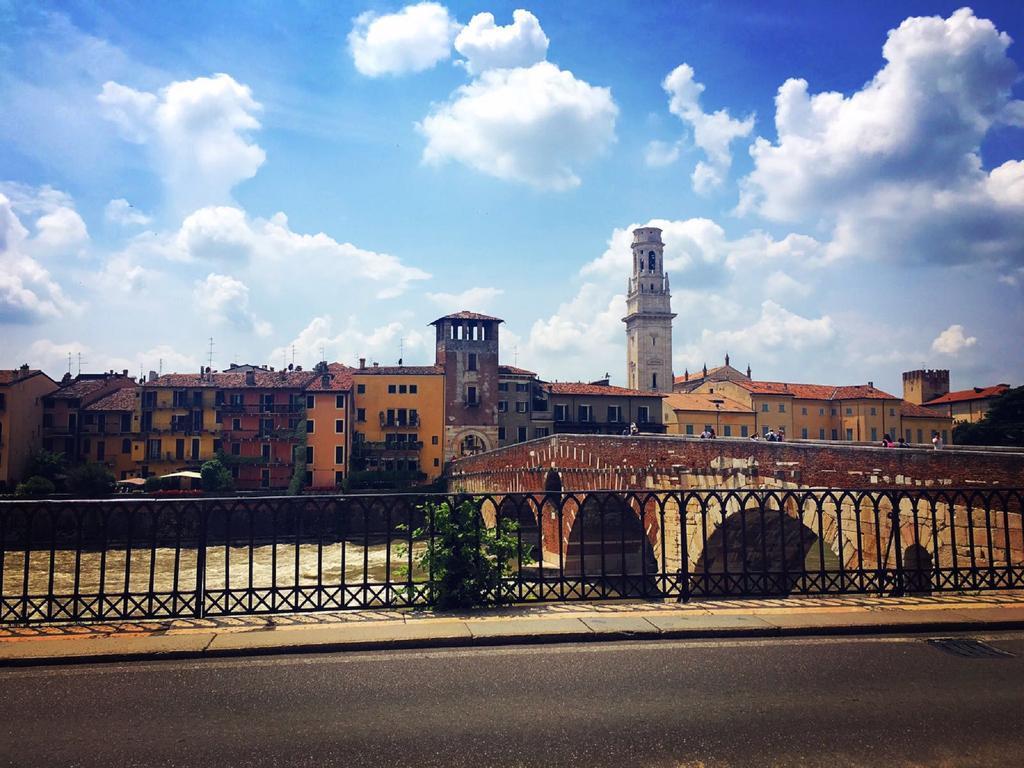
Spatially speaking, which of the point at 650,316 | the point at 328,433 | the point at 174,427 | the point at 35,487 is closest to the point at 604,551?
the point at 35,487

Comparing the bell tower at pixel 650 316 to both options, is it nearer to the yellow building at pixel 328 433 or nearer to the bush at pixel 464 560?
the yellow building at pixel 328 433

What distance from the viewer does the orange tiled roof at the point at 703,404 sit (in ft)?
216

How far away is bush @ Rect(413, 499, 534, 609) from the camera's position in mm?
8609

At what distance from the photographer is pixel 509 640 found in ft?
24.2

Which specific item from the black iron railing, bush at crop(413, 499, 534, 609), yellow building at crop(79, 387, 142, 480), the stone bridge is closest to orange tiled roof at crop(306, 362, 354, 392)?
yellow building at crop(79, 387, 142, 480)

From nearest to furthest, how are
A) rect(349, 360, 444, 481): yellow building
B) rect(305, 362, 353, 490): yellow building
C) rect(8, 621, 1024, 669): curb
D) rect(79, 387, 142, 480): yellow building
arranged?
rect(8, 621, 1024, 669): curb < rect(79, 387, 142, 480): yellow building < rect(305, 362, 353, 490): yellow building < rect(349, 360, 444, 481): yellow building

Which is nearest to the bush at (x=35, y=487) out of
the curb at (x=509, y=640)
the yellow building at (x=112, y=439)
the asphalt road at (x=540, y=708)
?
the yellow building at (x=112, y=439)

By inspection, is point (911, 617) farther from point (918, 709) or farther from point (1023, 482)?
point (1023, 482)

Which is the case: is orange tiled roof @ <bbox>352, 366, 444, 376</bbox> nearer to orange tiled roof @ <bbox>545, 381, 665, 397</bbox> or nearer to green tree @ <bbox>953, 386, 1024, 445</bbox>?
orange tiled roof @ <bbox>545, 381, 665, 397</bbox>

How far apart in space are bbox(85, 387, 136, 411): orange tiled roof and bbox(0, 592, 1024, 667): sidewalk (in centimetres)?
5677

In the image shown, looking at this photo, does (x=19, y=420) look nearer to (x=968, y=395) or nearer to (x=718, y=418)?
(x=718, y=418)

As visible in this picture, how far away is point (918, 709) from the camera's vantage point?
555 cm

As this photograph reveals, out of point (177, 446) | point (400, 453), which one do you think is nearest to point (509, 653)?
point (400, 453)

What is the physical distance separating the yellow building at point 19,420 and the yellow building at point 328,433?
67.0 feet
